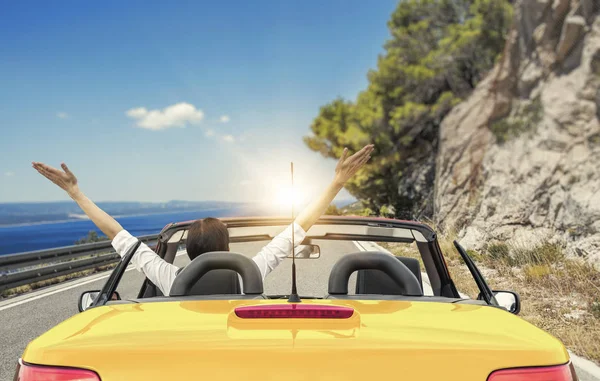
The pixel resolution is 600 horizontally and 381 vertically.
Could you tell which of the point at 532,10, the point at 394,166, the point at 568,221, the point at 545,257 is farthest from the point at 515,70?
the point at 545,257

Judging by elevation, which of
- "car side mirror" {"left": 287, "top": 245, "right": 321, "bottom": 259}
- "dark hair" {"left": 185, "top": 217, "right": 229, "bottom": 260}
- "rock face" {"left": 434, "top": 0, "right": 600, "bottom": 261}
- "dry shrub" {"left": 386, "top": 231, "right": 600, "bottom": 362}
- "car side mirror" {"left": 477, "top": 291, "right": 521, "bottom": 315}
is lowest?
"dry shrub" {"left": 386, "top": 231, "right": 600, "bottom": 362}

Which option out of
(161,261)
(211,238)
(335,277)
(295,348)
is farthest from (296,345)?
(161,261)

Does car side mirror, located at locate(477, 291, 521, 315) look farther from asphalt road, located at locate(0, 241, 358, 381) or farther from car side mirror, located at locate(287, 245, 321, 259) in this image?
asphalt road, located at locate(0, 241, 358, 381)

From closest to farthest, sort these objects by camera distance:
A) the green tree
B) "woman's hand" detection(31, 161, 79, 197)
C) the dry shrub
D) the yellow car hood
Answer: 1. the yellow car hood
2. "woman's hand" detection(31, 161, 79, 197)
3. the dry shrub
4. the green tree

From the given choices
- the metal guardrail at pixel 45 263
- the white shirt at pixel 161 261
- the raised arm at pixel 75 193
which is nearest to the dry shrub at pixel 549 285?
the white shirt at pixel 161 261

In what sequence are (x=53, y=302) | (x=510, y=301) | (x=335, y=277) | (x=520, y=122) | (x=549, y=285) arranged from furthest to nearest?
(x=520, y=122) → (x=53, y=302) → (x=549, y=285) → (x=510, y=301) → (x=335, y=277)

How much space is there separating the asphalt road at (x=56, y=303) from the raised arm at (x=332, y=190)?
3374mm

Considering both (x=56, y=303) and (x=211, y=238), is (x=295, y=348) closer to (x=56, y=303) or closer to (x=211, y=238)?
(x=211, y=238)

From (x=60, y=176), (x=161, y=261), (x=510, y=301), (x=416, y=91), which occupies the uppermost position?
(x=416, y=91)

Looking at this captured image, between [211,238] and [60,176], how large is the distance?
3.25 ft

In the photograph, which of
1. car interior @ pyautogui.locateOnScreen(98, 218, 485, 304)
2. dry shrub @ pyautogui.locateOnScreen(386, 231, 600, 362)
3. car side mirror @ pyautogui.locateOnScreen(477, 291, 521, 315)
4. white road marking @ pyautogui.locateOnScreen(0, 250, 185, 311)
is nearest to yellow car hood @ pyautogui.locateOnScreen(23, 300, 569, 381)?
car interior @ pyautogui.locateOnScreen(98, 218, 485, 304)

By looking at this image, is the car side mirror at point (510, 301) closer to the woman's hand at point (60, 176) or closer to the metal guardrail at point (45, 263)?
the woman's hand at point (60, 176)

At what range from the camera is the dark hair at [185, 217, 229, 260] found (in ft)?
10.1

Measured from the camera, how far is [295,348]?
5.23ft
